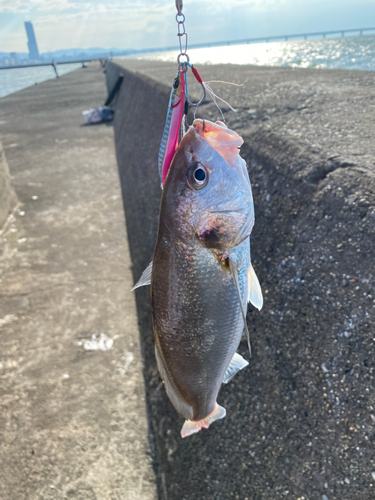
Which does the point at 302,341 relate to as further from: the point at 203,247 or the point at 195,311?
the point at 203,247

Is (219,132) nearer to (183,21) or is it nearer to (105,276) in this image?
(183,21)

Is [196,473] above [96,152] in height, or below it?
below

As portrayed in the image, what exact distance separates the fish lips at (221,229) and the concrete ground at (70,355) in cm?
194

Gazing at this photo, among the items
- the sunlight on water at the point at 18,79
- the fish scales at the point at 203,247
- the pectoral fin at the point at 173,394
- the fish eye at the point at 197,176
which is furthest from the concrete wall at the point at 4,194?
the sunlight on water at the point at 18,79

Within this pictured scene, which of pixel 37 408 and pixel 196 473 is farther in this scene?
pixel 37 408

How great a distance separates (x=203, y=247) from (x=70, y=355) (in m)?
2.51

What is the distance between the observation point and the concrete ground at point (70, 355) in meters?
2.41

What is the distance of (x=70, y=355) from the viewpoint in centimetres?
333

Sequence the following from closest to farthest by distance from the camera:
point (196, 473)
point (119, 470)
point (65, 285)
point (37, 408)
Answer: point (196, 473) < point (119, 470) < point (37, 408) < point (65, 285)

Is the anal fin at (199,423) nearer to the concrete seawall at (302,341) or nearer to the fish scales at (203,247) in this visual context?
the concrete seawall at (302,341)

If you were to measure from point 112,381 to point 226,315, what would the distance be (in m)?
2.04

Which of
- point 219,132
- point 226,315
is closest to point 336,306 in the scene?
point 226,315

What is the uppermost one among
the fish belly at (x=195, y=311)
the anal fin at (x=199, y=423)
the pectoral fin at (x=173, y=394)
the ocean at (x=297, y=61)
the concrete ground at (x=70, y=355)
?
the ocean at (x=297, y=61)

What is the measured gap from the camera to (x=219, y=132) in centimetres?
138
